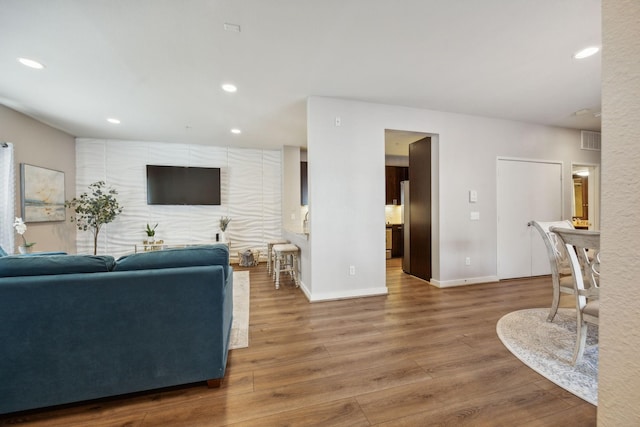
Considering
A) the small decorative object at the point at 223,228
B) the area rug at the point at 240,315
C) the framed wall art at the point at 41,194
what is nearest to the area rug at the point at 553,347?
the area rug at the point at 240,315

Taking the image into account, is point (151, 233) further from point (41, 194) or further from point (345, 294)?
point (345, 294)

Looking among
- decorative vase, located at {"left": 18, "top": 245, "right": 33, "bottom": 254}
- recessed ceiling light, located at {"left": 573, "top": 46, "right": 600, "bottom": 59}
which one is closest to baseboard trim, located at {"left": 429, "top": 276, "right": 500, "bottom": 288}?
recessed ceiling light, located at {"left": 573, "top": 46, "right": 600, "bottom": 59}

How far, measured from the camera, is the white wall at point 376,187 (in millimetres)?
3330

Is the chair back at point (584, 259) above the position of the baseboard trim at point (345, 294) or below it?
above

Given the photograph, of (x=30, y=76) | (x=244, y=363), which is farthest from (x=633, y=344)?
(x=30, y=76)

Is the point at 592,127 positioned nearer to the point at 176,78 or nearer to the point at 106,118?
the point at 176,78

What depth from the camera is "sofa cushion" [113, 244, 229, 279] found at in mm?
1656

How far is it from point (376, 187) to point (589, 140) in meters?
4.36

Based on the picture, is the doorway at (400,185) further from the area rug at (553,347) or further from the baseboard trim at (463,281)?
the area rug at (553,347)

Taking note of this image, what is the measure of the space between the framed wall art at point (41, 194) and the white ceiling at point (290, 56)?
874mm

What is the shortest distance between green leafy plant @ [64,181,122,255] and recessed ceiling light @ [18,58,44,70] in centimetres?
288

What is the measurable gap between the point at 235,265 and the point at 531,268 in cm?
562

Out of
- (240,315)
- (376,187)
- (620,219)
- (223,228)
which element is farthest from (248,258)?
(620,219)

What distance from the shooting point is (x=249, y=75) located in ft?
9.05
